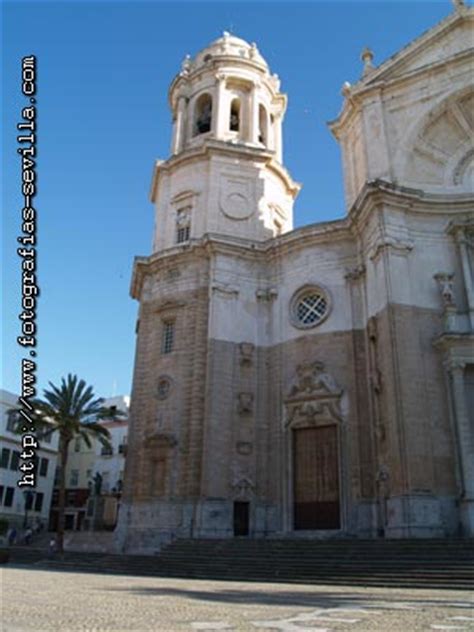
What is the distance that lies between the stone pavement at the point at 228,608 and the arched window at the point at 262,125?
26968 millimetres

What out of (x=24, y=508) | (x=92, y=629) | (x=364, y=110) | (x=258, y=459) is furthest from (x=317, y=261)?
(x=24, y=508)

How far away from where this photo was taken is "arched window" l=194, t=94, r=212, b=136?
34.7 metres

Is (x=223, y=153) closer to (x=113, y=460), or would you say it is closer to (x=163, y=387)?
(x=163, y=387)

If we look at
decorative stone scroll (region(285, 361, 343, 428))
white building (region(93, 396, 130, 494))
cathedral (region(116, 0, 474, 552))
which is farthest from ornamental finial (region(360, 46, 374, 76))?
white building (region(93, 396, 130, 494))

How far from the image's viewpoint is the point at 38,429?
29.4m

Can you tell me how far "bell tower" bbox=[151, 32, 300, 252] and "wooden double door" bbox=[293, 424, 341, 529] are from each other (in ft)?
35.6

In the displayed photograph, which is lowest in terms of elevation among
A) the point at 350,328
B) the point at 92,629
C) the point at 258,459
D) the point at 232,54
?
the point at 92,629

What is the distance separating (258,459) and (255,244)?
402 inches

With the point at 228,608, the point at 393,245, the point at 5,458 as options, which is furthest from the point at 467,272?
the point at 5,458

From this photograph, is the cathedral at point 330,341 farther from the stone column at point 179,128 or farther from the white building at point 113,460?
the white building at point 113,460

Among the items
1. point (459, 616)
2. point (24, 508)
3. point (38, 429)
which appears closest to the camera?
point (459, 616)

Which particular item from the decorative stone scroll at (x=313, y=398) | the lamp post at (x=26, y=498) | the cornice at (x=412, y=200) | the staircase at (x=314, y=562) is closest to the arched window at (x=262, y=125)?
the cornice at (x=412, y=200)

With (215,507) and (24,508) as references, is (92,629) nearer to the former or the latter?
(215,507)

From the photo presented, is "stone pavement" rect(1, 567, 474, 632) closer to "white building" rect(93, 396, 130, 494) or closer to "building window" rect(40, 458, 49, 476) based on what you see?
"white building" rect(93, 396, 130, 494)
